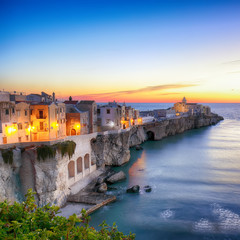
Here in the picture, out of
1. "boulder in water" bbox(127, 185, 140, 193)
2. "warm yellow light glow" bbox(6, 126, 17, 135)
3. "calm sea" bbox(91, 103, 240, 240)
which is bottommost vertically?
"calm sea" bbox(91, 103, 240, 240)

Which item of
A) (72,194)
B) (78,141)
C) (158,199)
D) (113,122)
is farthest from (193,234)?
(113,122)

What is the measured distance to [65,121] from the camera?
123 ft

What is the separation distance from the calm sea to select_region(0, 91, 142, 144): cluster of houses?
10.4 m

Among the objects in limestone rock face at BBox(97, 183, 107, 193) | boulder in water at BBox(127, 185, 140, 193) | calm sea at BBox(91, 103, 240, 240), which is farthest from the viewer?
boulder in water at BBox(127, 185, 140, 193)

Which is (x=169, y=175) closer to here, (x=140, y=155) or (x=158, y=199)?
(x=158, y=199)

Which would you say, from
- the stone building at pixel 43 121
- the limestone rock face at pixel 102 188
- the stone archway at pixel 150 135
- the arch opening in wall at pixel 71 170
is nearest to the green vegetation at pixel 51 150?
the arch opening in wall at pixel 71 170

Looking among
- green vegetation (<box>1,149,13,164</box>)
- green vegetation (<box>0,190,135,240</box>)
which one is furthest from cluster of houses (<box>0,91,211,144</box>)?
green vegetation (<box>0,190,135,240</box>)

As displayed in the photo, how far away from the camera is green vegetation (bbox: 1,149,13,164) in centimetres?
2172

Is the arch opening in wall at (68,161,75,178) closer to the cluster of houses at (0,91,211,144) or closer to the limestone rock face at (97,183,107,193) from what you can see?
the limestone rock face at (97,183,107,193)

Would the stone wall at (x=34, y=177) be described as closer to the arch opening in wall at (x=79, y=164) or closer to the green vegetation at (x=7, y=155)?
the green vegetation at (x=7, y=155)

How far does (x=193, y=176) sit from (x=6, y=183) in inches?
1082

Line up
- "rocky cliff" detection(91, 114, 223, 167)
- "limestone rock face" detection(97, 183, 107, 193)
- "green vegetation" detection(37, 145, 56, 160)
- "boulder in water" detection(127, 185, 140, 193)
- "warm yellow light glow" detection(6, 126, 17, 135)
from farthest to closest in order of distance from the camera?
"rocky cliff" detection(91, 114, 223, 167)
"boulder in water" detection(127, 185, 140, 193)
"limestone rock face" detection(97, 183, 107, 193)
"warm yellow light glow" detection(6, 126, 17, 135)
"green vegetation" detection(37, 145, 56, 160)

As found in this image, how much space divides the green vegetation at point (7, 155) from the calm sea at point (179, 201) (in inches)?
414

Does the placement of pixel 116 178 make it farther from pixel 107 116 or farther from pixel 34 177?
pixel 107 116
